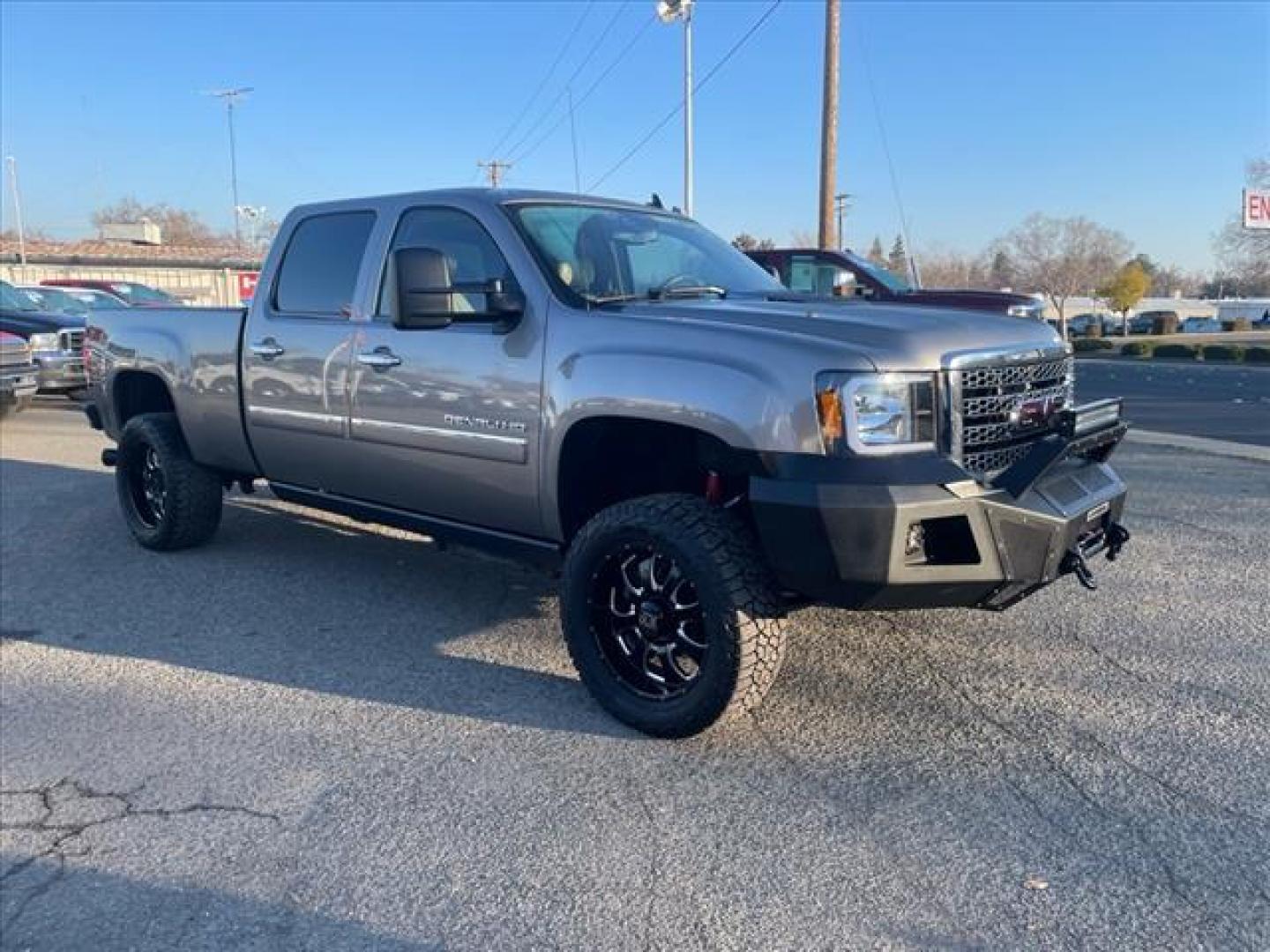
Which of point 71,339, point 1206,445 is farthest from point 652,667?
point 71,339

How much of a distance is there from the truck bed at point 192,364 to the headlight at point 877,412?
352 centimetres

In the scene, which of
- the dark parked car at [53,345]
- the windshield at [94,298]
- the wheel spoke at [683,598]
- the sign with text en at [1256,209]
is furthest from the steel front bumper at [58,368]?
the sign with text en at [1256,209]

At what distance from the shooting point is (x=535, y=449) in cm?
402

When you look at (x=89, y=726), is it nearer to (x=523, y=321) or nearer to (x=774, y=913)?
(x=523, y=321)

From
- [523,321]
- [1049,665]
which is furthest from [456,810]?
Result: [1049,665]

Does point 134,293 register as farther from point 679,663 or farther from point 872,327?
point 872,327

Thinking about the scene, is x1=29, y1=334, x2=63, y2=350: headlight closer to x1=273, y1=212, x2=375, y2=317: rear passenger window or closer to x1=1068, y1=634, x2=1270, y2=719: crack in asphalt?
x1=273, y1=212, x2=375, y2=317: rear passenger window

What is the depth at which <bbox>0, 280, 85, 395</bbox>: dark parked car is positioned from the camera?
12828mm

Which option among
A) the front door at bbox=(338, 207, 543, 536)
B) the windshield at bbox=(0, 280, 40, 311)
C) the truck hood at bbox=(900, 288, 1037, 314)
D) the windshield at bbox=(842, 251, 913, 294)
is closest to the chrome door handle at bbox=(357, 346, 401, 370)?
the front door at bbox=(338, 207, 543, 536)

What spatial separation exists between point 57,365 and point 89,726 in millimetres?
10726

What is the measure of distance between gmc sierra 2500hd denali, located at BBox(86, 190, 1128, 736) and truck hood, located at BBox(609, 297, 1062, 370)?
13 millimetres

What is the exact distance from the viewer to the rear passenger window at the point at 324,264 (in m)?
4.96

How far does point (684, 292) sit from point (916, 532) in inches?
63.6

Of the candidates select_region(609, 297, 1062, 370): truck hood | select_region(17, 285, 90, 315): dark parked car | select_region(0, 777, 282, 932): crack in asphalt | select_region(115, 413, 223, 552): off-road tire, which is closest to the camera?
select_region(0, 777, 282, 932): crack in asphalt
